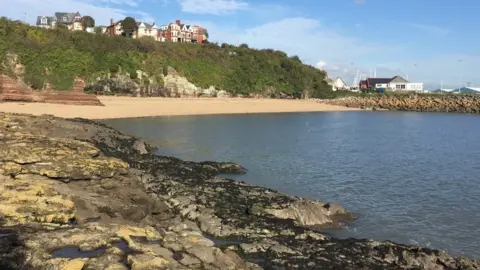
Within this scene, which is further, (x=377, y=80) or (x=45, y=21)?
(x=377, y=80)

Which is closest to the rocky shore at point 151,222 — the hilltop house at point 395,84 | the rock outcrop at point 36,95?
the rock outcrop at point 36,95

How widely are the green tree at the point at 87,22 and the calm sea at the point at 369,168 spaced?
7221 cm

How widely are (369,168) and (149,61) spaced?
56.8 meters

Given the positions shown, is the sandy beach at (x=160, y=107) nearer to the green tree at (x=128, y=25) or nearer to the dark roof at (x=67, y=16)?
the green tree at (x=128, y=25)

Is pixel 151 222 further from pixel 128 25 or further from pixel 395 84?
pixel 395 84

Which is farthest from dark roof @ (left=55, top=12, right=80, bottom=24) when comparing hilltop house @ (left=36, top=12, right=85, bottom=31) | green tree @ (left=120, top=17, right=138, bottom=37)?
green tree @ (left=120, top=17, right=138, bottom=37)

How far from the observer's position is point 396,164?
28.3 m

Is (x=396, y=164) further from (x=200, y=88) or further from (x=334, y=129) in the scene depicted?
(x=200, y=88)

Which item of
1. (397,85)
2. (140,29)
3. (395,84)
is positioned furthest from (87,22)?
(397,85)

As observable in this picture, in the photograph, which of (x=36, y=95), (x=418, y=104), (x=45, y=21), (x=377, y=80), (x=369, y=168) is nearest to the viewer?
(x=369, y=168)

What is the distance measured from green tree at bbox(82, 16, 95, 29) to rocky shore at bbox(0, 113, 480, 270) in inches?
3978

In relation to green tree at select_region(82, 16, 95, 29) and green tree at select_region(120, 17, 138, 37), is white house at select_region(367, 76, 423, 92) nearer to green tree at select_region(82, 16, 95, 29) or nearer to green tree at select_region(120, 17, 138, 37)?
green tree at select_region(120, 17, 138, 37)

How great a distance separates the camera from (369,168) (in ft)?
86.7

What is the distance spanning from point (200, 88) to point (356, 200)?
63.6m
